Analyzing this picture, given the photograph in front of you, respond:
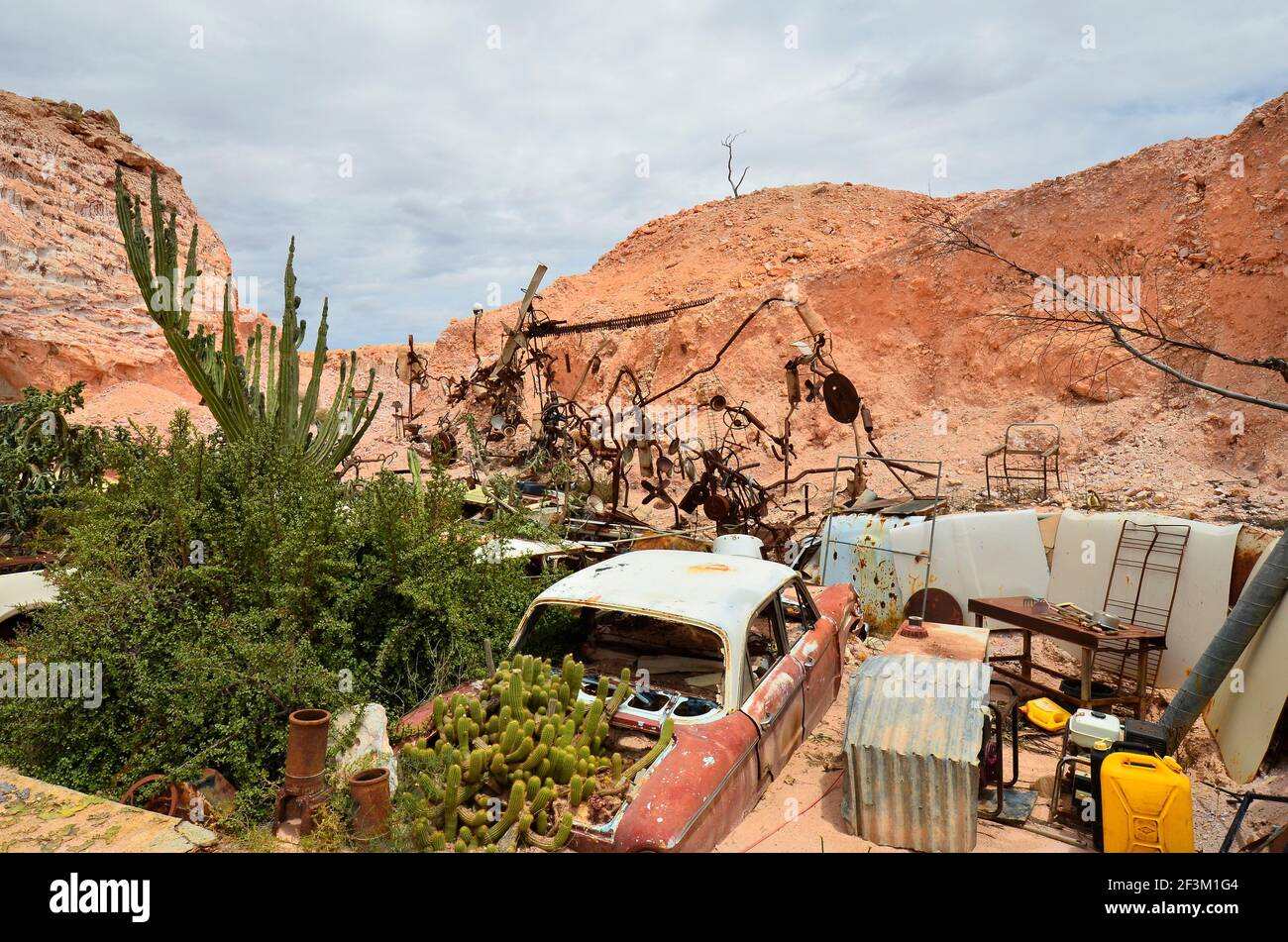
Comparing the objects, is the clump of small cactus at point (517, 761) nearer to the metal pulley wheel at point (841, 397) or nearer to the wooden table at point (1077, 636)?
the wooden table at point (1077, 636)

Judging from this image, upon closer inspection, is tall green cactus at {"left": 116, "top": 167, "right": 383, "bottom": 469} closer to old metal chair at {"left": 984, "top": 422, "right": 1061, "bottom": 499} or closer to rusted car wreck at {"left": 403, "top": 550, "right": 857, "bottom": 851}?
rusted car wreck at {"left": 403, "top": 550, "right": 857, "bottom": 851}

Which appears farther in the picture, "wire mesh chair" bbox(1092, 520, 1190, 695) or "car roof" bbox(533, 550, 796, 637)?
"wire mesh chair" bbox(1092, 520, 1190, 695)

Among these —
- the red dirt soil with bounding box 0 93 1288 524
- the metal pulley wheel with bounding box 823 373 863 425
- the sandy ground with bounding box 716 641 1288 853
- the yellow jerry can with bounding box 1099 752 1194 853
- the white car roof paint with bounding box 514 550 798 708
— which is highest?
the red dirt soil with bounding box 0 93 1288 524

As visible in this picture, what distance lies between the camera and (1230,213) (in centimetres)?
1605

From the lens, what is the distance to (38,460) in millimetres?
7902

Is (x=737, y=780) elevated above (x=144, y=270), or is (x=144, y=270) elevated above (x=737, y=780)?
(x=144, y=270)

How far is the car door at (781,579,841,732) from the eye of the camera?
5277 millimetres

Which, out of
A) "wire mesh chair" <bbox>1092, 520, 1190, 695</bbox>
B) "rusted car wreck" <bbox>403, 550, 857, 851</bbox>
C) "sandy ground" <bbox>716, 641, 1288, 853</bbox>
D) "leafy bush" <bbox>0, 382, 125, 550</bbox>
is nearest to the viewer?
"rusted car wreck" <bbox>403, 550, 857, 851</bbox>

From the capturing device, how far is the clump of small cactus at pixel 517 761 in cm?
363

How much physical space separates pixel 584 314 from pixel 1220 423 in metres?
22.0

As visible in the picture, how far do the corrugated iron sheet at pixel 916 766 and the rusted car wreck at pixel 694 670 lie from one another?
1.71ft

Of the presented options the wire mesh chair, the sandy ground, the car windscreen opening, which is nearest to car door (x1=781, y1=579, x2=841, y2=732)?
the sandy ground

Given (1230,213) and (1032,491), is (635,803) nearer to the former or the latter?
(1032,491)

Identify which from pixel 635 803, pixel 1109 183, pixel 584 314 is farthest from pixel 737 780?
pixel 584 314
